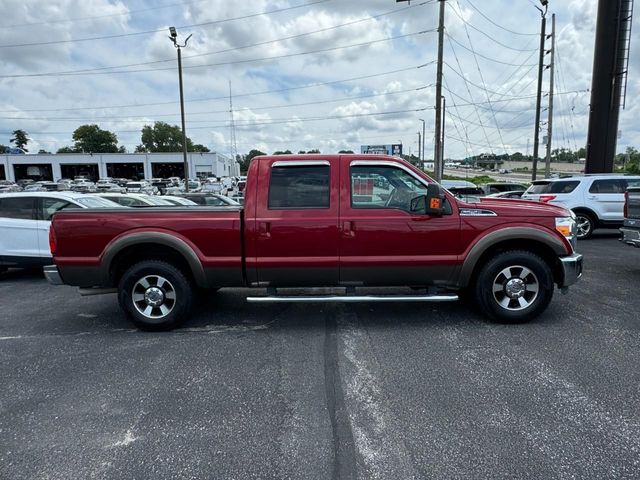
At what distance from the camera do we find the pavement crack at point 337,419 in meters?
2.51

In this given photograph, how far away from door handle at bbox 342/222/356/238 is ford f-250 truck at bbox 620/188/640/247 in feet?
18.0

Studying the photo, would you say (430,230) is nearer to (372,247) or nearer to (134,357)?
(372,247)

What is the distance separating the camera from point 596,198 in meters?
11.5

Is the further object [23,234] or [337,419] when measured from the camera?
[23,234]

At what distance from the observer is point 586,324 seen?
486cm

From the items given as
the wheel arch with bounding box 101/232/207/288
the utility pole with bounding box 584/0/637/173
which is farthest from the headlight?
the utility pole with bounding box 584/0/637/173

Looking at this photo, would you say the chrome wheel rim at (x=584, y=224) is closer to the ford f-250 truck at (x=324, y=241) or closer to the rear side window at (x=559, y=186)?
the rear side window at (x=559, y=186)

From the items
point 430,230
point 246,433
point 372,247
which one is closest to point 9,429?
point 246,433

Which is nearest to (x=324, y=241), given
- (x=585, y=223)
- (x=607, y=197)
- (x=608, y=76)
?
(x=585, y=223)

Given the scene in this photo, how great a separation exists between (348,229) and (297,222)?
1.86 ft

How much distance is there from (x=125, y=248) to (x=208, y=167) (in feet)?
262

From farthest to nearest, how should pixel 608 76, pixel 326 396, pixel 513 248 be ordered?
pixel 608 76 < pixel 513 248 < pixel 326 396

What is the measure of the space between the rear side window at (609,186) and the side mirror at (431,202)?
30.5 ft

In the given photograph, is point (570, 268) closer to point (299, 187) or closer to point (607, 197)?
point (299, 187)
